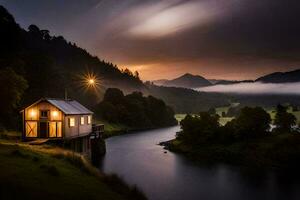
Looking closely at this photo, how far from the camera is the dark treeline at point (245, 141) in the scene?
88.5 m

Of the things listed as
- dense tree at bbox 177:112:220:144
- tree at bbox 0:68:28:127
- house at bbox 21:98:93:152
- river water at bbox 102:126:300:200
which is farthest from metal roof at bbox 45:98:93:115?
dense tree at bbox 177:112:220:144

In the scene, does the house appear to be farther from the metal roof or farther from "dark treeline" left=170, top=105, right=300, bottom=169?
"dark treeline" left=170, top=105, right=300, bottom=169

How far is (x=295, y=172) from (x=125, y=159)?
39256 mm

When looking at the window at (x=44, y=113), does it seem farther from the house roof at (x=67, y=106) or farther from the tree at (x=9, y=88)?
the tree at (x=9, y=88)

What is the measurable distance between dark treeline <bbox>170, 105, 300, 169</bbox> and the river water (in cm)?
1079

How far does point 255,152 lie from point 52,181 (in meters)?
74.8

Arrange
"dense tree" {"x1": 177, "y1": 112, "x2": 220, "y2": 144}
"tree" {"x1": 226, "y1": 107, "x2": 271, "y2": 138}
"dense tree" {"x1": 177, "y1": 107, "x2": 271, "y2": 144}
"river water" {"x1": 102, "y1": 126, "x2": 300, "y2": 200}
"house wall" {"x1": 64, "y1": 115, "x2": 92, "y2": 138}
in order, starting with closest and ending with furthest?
1. "river water" {"x1": 102, "y1": 126, "x2": 300, "y2": 200}
2. "house wall" {"x1": 64, "y1": 115, "x2": 92, "y2": 138}
3. "tree" {"x1": 226, "y1": 107, "x2": 271, "y2": 138}
4. "dense tree" {"x1": 177, "y1": 107, "x2": 271, "y2": 144}
5. "dense tree" {"x1": 177, "y1": 112, "x2": 220, "y2": 144}

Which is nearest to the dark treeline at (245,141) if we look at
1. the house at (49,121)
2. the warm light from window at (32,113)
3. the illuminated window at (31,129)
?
the house at (49,121)

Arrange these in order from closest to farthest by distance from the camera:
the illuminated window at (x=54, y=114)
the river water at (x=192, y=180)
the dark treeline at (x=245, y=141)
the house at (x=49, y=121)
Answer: the river water at (x=192, y=180) → the house at (x=49, y=121) → the illuminated window at (x=54, y=114) → the dark treeline at (x=245, y=141)

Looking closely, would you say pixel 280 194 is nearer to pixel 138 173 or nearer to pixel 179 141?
pixel 138 173

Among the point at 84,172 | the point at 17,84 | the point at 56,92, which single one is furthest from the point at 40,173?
the point at 56,92

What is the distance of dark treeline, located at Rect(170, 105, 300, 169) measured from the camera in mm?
88500

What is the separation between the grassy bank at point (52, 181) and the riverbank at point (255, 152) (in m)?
56.9

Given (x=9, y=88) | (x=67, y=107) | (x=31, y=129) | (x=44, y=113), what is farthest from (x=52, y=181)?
(x=9, y=88)
